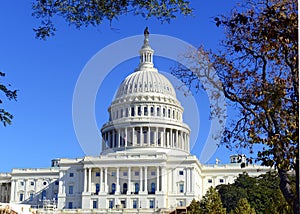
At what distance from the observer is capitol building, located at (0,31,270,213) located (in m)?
103

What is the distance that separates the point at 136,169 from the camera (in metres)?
106

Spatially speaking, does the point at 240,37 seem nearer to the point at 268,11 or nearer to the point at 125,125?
the point at 268,11

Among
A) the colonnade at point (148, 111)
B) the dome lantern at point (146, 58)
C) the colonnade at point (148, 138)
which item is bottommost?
the colonnade at point (148, 138)

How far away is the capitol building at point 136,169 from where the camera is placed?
10294 centimetres

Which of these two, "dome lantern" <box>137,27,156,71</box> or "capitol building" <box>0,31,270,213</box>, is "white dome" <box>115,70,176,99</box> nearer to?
"capitol building" <box>0,31,270,213</box>

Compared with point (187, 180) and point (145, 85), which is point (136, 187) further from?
point (145, 85)

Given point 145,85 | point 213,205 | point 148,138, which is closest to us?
point 213,205

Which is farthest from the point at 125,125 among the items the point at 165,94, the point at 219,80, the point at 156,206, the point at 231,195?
the point at 219,80

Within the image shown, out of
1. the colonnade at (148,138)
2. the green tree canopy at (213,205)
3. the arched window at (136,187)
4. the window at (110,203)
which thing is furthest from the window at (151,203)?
the green tree canopy at (213,205)

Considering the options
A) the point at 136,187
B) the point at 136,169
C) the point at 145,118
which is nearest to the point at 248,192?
the point at 136,187

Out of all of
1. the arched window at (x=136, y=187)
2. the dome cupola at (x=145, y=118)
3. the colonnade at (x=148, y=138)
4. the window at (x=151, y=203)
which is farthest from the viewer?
the dome cupola at (x=145, y=118)

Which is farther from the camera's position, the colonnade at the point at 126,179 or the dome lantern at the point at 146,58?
the dome lantern at the point at 146,58

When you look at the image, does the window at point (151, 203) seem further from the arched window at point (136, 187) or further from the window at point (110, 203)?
the window at point (110, 203)

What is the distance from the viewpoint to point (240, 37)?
1367 cm
